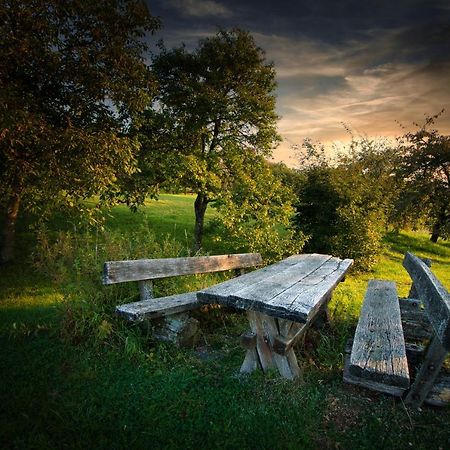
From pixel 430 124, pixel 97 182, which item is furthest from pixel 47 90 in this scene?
pixel 430 124

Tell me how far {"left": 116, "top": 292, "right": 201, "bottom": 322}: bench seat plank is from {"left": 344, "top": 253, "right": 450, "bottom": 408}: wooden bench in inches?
72.2

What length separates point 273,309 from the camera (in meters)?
2.71

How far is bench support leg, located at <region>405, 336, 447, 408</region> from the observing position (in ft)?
8.42

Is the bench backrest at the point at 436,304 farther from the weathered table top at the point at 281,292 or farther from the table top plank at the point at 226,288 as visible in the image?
the table top plank at the point at 226,288

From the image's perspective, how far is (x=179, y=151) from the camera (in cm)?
1041

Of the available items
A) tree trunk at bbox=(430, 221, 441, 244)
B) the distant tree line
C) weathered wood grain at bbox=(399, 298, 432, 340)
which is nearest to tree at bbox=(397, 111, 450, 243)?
tree trunk at bbox=(430, 221, 441, 244)

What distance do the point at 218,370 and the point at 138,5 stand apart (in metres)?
7.51

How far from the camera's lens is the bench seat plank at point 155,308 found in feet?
11.2

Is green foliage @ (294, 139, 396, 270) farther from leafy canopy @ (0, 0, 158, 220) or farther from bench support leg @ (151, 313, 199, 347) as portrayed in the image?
bench support leg @ (151, 313, 199, 347)

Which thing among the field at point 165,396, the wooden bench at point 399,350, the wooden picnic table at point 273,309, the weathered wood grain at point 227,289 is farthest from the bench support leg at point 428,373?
→ the weathered wood grain at point 227,289

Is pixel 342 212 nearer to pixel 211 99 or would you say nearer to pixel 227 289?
pixel 211 99

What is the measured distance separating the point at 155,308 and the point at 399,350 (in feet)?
7.72

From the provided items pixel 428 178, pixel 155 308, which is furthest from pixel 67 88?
pixel 428 178

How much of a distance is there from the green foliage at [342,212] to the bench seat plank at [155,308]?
750cm
